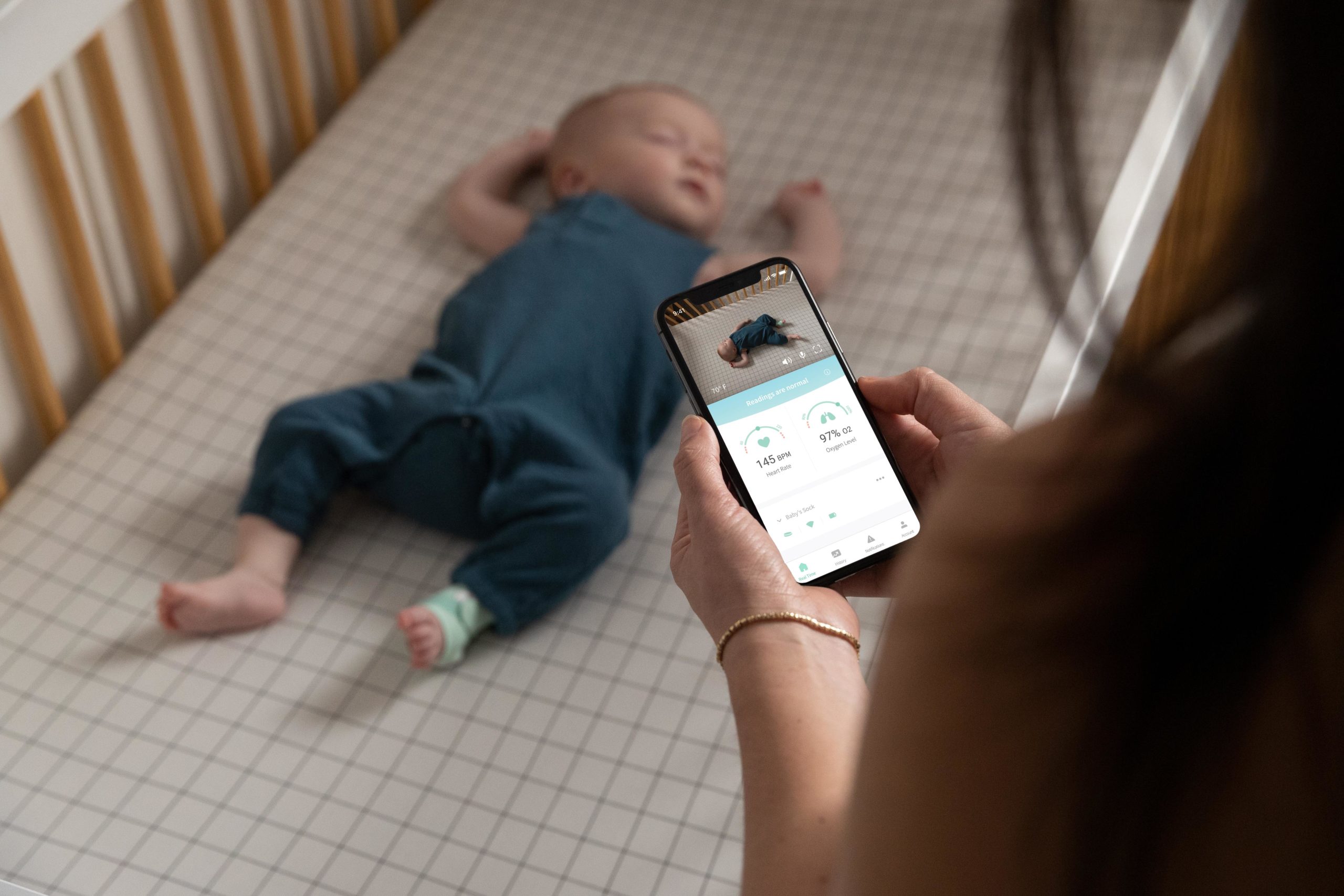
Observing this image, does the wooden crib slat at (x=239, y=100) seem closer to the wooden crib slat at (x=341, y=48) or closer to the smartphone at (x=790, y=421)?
the wooden crib slat at (x=341, y=48)

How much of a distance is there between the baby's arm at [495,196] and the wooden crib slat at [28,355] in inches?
19.0

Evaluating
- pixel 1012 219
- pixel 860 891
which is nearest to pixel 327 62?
pixel 1012 219

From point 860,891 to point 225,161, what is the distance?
4.16 feet

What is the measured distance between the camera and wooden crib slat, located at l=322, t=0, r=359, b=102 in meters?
1.45

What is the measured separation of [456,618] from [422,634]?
1.6 inches

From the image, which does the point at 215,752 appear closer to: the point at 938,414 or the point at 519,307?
the point at 519,307

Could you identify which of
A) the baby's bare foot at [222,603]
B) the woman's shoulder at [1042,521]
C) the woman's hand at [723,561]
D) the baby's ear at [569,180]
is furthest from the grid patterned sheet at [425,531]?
the woman's shoulder at [1042,521]

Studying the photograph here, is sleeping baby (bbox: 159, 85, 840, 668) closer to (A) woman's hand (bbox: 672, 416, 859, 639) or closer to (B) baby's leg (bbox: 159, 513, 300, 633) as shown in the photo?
(B) baby's leg (bbox: 159, 513, 300, 633)

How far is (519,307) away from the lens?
3.94ft

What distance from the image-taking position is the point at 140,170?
48.1 inches

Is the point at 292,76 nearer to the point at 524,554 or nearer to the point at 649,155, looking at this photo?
the point at 649,155

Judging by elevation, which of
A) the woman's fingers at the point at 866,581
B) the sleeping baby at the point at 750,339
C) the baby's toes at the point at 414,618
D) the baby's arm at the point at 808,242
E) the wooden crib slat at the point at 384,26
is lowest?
the baby's toes at the point at 414,618

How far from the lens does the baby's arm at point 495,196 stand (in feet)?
4.45

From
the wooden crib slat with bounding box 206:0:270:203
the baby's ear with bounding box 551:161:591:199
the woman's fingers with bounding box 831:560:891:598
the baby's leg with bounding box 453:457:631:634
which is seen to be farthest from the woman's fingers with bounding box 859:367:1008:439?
the wooden crib slat with bounding box 206:0:270:203
